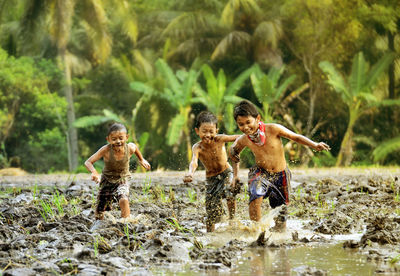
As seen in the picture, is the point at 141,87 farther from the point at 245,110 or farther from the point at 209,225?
the point at 245,110

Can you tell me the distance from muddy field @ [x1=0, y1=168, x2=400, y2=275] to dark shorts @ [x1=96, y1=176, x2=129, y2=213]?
0.56ft

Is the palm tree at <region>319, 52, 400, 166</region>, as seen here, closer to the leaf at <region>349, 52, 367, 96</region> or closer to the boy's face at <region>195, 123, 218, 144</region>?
the leaf at <region>349, 52, 367, 96</region>

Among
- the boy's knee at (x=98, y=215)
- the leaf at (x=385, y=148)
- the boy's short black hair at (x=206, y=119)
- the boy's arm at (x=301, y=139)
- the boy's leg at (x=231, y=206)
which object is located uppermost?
the boy's short black hair at (x=206, y=119)

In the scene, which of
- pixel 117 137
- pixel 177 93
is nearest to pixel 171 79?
pixel 177 93

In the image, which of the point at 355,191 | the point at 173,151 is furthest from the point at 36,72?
the point at 355,191

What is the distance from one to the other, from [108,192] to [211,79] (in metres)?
17.2

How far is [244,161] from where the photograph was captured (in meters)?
22.3

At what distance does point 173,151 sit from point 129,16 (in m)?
5.85

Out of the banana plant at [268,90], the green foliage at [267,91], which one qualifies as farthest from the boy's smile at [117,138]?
the green foliage at [267,91]

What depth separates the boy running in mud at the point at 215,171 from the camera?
256 inches

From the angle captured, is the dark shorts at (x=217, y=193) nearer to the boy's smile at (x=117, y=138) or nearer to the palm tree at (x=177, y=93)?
the boy's smile at (x=117, y=138)

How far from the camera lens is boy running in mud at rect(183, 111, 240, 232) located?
649 centimetres

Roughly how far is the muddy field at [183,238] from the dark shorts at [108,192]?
169mm

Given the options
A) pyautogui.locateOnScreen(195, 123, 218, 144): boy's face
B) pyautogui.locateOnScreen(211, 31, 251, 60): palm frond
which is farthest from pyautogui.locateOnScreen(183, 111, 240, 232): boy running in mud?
pyautogui.locateOnScreen(211, 31, 251, 60): palm frond
